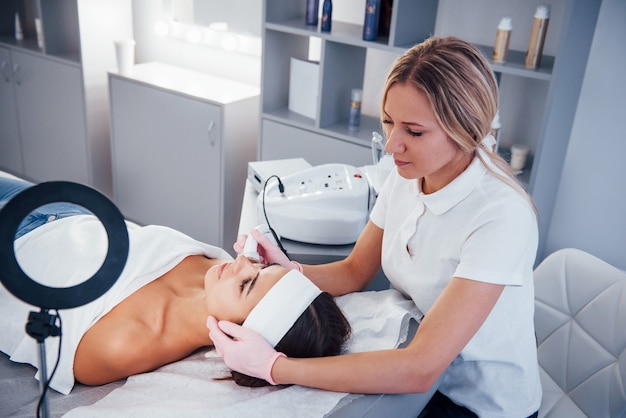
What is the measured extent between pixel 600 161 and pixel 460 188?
1298 millimetres

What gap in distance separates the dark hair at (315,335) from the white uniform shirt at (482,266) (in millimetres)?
201

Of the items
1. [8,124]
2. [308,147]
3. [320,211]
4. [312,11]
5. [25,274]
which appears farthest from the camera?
[8,124]

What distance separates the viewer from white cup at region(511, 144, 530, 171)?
2.18 metres

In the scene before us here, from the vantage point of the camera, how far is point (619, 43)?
208 centimetres

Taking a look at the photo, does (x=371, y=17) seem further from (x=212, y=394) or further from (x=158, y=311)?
(x=212, y=394)

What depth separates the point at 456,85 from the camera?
3.65 ft

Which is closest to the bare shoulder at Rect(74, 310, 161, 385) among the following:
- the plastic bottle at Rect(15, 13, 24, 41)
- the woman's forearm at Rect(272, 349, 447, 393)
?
the woman's forearm at Rect(272, 349, 447, 393)

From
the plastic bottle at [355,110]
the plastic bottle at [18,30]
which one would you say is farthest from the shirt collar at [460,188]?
the plastic bottle at [18,30]

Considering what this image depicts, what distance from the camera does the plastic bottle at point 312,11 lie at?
2459mm

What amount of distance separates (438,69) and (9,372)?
3.37 feet

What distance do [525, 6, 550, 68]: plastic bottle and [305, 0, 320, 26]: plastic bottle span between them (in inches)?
34.9

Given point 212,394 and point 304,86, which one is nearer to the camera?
point 212,394

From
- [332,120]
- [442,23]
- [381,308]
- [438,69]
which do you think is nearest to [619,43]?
[442,23]

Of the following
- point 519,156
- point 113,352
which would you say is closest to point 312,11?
point 519,156
